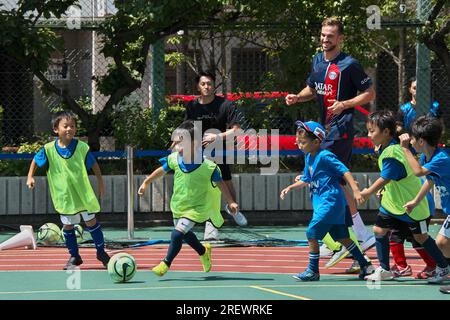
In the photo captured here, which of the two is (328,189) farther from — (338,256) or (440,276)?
(440,276)

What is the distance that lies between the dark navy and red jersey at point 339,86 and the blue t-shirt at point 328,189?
1.27 meters

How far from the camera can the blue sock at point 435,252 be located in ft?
34.7

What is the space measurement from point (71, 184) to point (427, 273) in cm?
367

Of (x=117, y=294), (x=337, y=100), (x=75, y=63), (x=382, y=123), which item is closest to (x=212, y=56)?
(x=75, y=63)

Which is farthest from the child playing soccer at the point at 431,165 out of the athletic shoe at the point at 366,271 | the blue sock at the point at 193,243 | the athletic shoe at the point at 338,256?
the blue sock at the point at 193,243

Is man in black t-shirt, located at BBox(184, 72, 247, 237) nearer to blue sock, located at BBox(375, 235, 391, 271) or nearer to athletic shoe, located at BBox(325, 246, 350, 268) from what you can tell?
athletic shoe, located at BBox(325, 246, 350, 268)

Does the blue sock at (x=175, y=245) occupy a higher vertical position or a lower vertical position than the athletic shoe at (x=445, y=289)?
higher

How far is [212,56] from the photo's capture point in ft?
63.8

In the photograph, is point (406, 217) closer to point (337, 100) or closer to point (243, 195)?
point (337, 100)

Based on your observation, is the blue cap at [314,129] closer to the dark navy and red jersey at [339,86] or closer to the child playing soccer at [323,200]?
the child playing soccer at [323,200]

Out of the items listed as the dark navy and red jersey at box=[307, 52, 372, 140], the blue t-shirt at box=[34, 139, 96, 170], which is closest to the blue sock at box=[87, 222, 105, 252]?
the blue t-shirt at box=[34, 139, 96, 170]

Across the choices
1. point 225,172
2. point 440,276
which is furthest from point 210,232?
point 440,276

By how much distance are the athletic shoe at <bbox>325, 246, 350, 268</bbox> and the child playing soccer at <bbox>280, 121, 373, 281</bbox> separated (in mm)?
641

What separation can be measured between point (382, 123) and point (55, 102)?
29.4 ft
